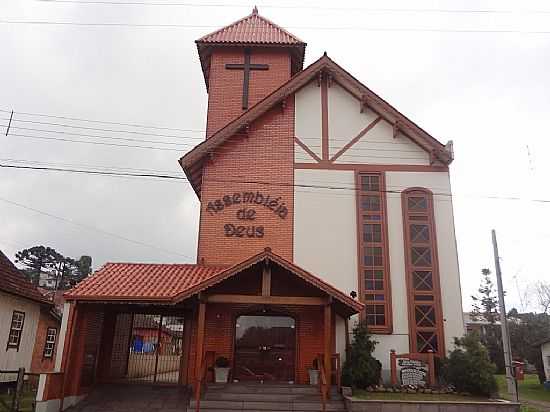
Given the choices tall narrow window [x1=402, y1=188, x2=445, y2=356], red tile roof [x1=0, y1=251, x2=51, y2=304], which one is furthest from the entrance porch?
red tile roof [x1=0, y1=251, x2=51, y2=304]

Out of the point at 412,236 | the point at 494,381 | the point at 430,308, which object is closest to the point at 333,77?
the point at 412,236

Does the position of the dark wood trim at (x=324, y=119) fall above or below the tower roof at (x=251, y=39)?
below

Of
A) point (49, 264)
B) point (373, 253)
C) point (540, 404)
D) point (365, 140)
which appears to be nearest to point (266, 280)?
point (373, 253)

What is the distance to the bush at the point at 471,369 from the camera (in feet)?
43.8

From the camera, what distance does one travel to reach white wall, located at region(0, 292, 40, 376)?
1736 cm

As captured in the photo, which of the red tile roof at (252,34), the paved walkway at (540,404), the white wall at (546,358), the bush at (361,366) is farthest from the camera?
the white wall at (546,358)

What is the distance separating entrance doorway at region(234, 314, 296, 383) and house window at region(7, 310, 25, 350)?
9.08m

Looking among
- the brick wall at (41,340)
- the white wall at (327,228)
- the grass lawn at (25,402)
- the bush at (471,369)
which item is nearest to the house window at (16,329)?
the grass lawn at (25,402)

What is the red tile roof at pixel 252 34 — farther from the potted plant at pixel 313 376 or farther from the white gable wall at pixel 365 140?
the potted plant at pixel 313 376

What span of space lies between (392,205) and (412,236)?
4.10 ft

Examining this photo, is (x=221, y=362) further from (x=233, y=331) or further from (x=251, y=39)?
(x=251, y=39)

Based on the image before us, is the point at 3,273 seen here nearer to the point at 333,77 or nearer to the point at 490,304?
the point at 333,77

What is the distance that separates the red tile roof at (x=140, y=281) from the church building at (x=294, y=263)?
6 centimetres

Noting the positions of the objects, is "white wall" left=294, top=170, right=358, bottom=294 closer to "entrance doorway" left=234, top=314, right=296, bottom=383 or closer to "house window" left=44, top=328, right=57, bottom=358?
"entrance doorway" left=234, top=314, right=296, bottom=383
